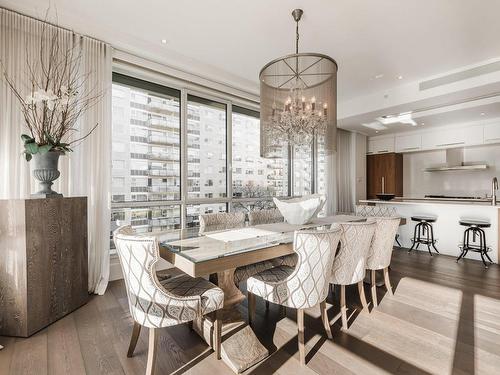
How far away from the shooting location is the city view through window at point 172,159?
3375 millimetres

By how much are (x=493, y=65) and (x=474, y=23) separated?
1.10m

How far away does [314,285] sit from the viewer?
175 centimetres

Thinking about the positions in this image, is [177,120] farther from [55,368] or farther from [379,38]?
[55,368]

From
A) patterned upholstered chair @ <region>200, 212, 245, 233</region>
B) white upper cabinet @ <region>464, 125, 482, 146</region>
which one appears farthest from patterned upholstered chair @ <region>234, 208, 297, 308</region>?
white upper cabinet @ <region>464, 125, 482, 146</region>

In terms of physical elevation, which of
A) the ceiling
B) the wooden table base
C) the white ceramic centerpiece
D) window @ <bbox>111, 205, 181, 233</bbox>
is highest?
the ceiling

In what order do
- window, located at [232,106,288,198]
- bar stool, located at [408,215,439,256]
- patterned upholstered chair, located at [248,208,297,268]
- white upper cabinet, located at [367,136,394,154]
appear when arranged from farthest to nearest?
white upper cabinet, located at [367,136,394,154]
window, located at [232,106,288,198]
bar stool, located at [408,215,439,256]
patterned upholstered chair, located at [248,208,297,268]

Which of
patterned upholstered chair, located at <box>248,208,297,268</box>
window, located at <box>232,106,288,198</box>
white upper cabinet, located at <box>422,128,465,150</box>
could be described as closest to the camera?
patterned upholstered chair, located at <box>248,208,297,268</box>

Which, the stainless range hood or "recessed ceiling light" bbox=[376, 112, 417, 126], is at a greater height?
"recessed ceiling light" bbox=[376, 112, 417, 126]

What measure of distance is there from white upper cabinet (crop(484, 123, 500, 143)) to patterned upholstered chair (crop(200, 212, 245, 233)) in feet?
17.7

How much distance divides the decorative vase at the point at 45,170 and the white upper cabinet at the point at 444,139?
6.86 m

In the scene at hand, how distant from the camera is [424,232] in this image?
4.66 meters

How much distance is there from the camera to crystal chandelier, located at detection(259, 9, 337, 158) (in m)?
2.52

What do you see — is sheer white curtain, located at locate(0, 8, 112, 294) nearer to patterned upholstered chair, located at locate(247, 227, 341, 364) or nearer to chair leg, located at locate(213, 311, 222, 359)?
chair leg, located at locate(213, 311, 222, 359)

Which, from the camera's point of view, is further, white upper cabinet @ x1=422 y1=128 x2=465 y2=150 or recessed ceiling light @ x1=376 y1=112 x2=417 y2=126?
white upper cabinet @ x1=422 y1=128 x2=465 y2=150
